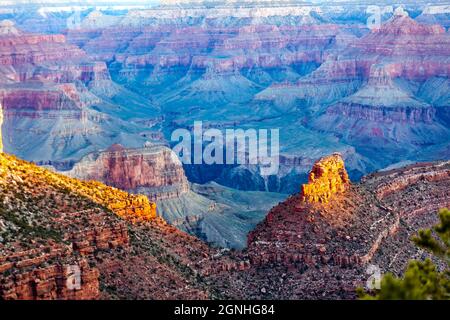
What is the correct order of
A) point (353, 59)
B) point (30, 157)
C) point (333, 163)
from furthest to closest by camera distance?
point (353, 59) → point (30, 157) → point (333, 163)

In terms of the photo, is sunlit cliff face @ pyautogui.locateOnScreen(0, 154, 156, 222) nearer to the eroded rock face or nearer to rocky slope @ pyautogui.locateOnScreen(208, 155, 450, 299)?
rocky slope @ pyautogui.locateOnScreen(208, 155, 450, 299)

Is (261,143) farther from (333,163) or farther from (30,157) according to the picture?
(333,163)

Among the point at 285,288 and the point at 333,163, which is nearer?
the point at 285,288

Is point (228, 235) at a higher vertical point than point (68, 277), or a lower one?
lower

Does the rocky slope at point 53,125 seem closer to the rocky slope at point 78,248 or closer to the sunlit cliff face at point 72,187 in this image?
the sunlit cliff face at point 72,187
